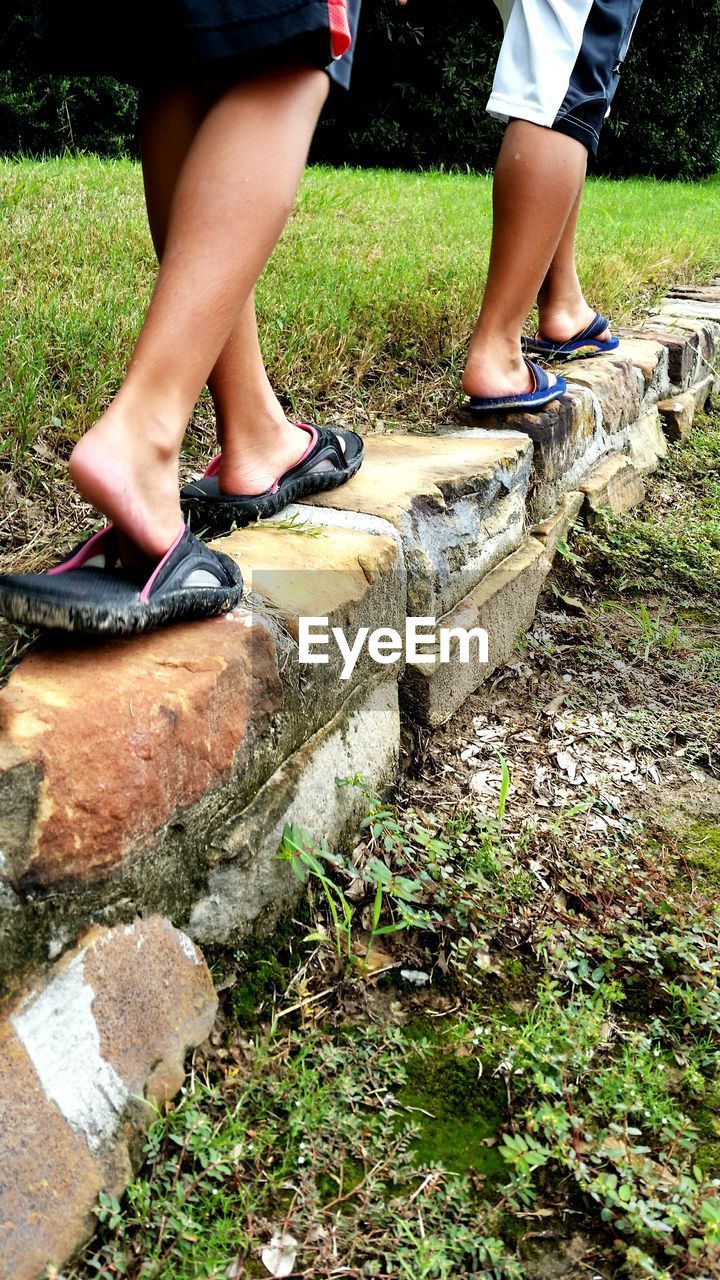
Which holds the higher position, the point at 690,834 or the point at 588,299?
the point at 588,299

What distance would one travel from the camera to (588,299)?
11.4ft

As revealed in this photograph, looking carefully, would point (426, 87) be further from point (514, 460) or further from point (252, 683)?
point (252, 683)

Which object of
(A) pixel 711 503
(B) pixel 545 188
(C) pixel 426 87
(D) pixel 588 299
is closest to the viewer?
(B) pixel 545 188

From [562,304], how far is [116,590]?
2047 mm

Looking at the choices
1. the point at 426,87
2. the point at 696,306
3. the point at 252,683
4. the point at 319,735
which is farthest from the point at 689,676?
the point at 426,87

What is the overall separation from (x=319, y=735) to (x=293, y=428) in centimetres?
55

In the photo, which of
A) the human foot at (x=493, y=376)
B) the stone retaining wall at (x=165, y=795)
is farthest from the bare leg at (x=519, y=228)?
the stone retaining wall at (x=165, y=795)

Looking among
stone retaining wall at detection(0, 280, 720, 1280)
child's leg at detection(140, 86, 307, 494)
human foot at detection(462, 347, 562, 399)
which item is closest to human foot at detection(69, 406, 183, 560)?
stone retaining wall at detection(0, 280, 720, 1280)

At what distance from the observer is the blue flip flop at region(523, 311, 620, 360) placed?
9.50 feet

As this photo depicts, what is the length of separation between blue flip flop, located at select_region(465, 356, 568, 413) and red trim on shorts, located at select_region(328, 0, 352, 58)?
1.15m

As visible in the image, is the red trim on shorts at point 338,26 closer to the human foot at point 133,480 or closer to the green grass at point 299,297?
the human foot at point 133,480

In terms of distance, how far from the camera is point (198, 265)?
1.23 m

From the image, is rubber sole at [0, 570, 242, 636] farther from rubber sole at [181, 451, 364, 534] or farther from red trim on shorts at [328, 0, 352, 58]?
red trim on shorts at [328, 0, 352, 58]

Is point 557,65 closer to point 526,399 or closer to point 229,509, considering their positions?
point 526,399
